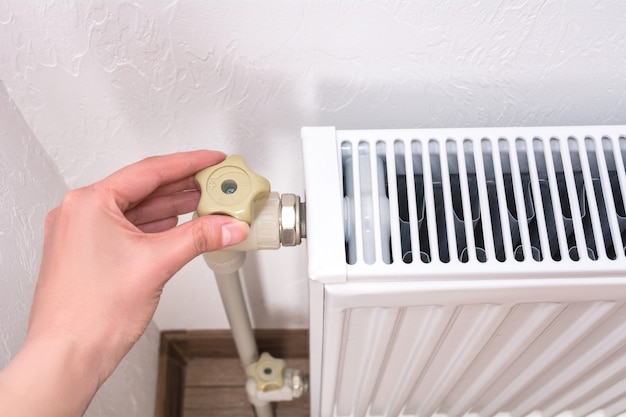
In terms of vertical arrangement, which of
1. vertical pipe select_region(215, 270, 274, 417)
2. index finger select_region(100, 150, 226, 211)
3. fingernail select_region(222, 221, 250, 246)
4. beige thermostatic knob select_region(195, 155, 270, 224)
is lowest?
vertical pipe select_region(215, 270, 274, 417)

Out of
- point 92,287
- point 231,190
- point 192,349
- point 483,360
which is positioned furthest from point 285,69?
point 192,349

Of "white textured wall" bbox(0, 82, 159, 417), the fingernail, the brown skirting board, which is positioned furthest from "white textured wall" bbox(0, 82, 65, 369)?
the brown skirting board

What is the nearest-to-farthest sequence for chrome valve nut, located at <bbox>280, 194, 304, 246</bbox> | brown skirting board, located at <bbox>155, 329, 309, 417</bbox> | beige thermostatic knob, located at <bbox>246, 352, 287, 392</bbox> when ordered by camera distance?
chrome valve nut, located at <bbox>280, 194, 304, 246</bbox>
beige thermostatic knob, located at <bbox>246, 352, 287, 392</bbox>
brown skirting board, located at <bbox>155, 329, 309, 417</bbox>

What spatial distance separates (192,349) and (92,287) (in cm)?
65

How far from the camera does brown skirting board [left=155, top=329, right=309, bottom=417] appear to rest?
98 centimetres

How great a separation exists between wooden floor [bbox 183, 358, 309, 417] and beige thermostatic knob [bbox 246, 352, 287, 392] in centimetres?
23

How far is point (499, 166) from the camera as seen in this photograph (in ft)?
1.50

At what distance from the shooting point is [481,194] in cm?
45

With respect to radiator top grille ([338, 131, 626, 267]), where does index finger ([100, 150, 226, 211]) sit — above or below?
above

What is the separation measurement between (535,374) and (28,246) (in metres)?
0.49

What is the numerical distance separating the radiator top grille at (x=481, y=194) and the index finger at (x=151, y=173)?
4.3 inches

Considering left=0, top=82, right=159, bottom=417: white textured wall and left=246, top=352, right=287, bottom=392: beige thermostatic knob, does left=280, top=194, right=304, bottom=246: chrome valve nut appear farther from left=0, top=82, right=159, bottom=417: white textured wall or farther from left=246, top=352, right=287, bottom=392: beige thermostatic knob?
left=246, top=352, right=287, bottom=392: beige thermostatic knob

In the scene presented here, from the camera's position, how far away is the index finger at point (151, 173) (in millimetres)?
462

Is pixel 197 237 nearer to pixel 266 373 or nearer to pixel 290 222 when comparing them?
pixel 290 222
